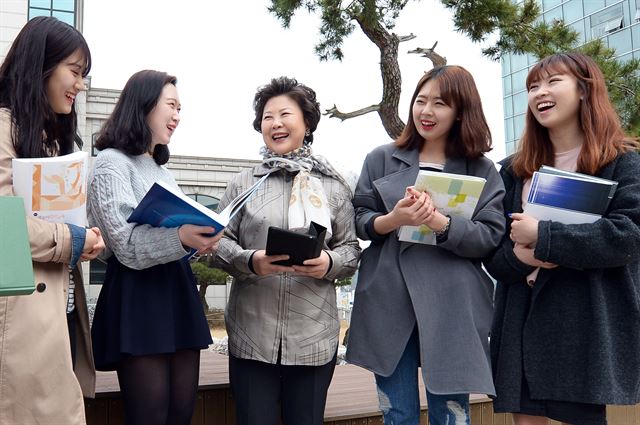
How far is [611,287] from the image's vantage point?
1.74 meters

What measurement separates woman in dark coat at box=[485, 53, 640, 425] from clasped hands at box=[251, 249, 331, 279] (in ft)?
1.70

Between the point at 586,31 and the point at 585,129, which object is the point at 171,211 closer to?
the point at 585,129

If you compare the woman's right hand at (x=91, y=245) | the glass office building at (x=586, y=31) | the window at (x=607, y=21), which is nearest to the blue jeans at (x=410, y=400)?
the woman's right hand at (x=91, y=245)

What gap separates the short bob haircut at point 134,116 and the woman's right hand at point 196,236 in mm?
344

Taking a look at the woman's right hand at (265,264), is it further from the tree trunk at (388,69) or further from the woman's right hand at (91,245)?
the tree trunk at (388,69)

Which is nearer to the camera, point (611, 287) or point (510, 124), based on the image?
point (611, 287)

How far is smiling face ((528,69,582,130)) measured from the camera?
1.84 metres

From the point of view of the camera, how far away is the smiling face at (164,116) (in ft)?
6.31

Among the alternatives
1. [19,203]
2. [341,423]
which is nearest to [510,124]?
[341,423]

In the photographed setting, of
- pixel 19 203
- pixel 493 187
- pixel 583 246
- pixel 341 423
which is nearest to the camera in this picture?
pixel 19 203

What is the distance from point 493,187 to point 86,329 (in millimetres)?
1261

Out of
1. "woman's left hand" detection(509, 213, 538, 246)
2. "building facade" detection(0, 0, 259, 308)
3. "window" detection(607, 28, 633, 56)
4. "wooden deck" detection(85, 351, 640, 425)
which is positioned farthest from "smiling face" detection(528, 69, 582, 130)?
"window" detection(607, 28, 633, 56)

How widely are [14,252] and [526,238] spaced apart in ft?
4.27

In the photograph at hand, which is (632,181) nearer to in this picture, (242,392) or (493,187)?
(493,187)
